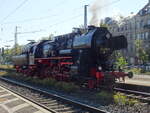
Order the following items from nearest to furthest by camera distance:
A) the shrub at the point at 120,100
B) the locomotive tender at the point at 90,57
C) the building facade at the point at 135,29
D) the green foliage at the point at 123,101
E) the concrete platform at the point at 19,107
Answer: the concrete platform at the point at 19,107 → the green foliage at the point at 123,101 → the shrub at the point at 120,100 → the locomotive tender at the point at 90,57 → the building facade at the point at 135,29

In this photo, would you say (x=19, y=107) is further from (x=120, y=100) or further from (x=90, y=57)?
(x=90, y=57)

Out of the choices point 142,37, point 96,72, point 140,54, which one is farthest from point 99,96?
point 142,37

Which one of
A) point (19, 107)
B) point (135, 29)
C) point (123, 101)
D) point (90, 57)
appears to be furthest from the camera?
point (135, 29)

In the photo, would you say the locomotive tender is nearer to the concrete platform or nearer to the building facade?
the concrete platform

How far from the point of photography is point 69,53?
62.4 ft

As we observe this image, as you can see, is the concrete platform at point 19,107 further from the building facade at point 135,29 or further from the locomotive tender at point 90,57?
the building facade at point 135,29

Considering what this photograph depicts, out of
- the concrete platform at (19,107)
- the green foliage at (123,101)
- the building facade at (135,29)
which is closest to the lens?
the concrete platform at (19,107)

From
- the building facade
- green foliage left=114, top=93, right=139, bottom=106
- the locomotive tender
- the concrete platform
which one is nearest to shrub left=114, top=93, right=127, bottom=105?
green foliage left=114, top=93, right=139, bottom=106

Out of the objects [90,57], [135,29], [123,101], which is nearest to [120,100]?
[123,101]

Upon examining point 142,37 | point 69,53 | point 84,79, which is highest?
point 142,37

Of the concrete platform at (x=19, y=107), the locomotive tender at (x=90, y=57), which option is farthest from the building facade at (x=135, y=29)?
the concrete platform at (x=19, y=107)

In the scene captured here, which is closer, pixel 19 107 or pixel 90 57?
pixel 19 107

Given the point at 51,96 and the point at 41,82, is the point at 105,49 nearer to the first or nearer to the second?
the point at 51,96

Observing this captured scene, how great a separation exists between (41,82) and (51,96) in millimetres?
7586
